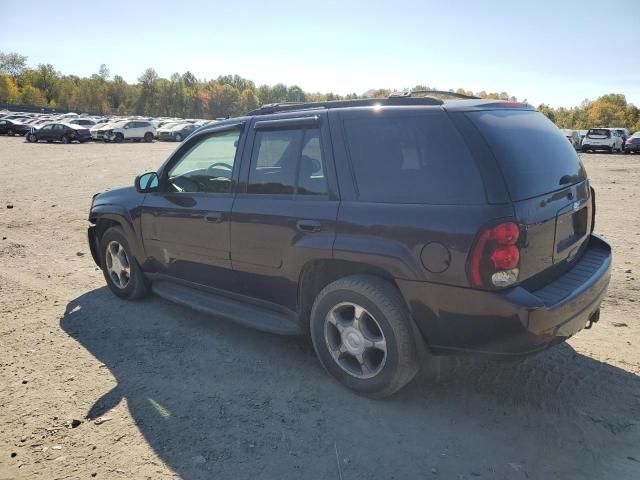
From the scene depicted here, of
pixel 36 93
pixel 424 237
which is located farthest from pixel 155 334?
pixel 36 93

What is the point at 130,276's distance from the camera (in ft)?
16.6

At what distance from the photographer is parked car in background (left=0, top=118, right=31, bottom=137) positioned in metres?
41.5

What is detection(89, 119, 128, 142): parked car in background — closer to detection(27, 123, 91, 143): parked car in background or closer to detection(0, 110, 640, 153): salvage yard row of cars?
detection(0, 110, 640, 153): salvage yard row of cars

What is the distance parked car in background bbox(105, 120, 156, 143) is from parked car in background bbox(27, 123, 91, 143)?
209 cm

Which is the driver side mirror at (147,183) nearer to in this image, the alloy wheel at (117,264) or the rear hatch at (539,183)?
the alloy wheel at (117,264)

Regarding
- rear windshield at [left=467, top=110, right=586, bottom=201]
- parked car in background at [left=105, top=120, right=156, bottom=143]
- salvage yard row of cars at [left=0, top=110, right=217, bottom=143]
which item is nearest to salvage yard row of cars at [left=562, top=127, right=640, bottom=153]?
salvage yard row of cars at [left=0, top=110, right=217, bottom=143]

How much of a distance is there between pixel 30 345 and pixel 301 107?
118 inches

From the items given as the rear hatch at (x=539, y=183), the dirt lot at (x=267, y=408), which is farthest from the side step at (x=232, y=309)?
the rear hatch at (x=539, y=183)

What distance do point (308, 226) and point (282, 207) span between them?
311 millimetres

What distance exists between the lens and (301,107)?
389 cm

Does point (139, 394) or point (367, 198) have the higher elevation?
point (367, 198)

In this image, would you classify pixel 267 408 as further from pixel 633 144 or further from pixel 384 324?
pixel 633 144

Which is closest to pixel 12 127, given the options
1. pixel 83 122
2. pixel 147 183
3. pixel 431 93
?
pixel 83 122

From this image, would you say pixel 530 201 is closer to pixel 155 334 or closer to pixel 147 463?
pixel 147 463
